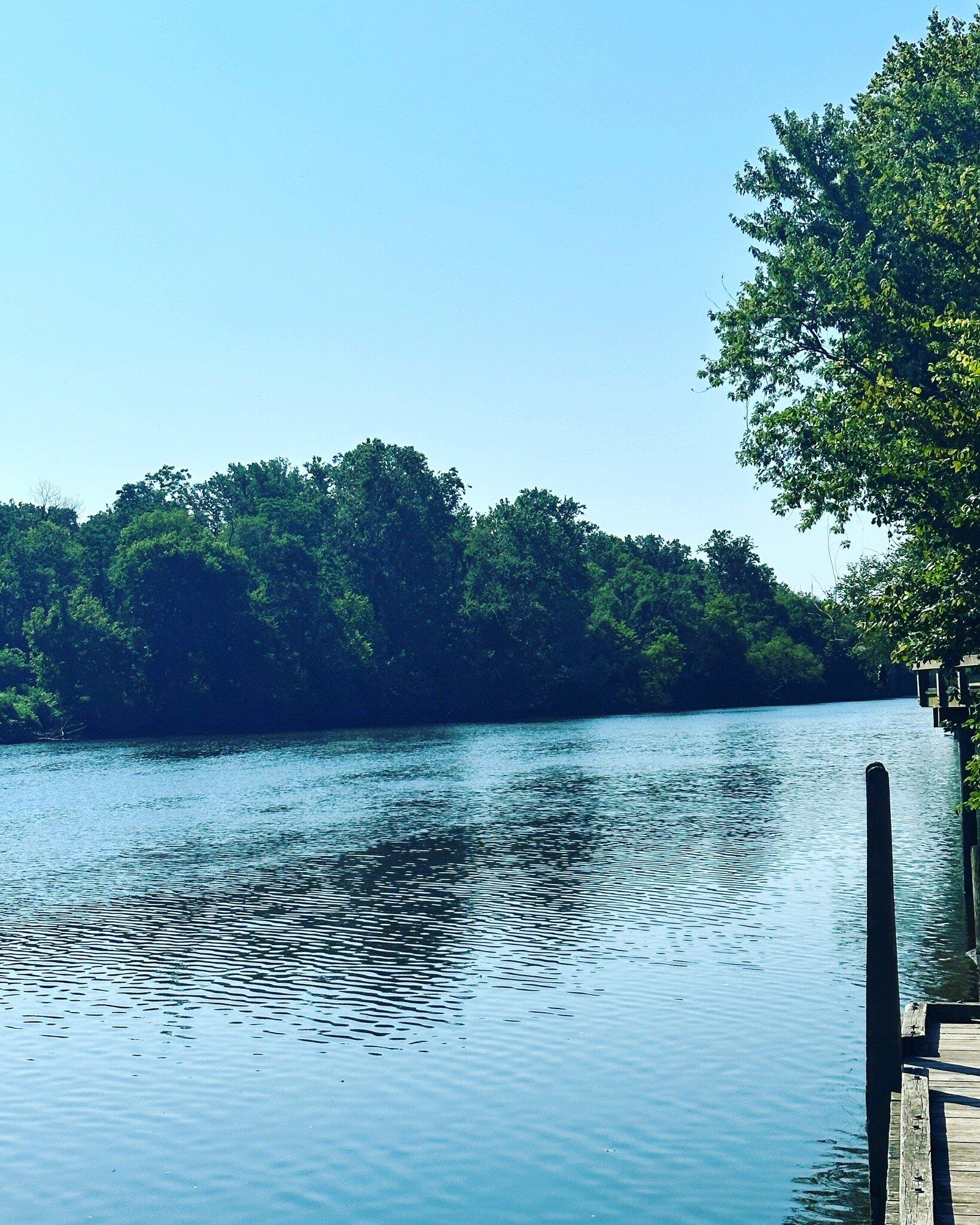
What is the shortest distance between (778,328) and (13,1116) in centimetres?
3198

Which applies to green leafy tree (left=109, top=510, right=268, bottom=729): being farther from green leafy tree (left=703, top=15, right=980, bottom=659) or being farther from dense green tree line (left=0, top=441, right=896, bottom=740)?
green leafy tree (left=703, top=15, right=980, bottom=659)

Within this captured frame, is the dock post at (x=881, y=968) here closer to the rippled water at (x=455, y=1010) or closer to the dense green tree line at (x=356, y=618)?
the rippled water at (x=455, y=1010)

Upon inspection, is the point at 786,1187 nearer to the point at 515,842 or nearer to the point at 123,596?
the point at 515,842

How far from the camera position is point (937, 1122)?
10547mm

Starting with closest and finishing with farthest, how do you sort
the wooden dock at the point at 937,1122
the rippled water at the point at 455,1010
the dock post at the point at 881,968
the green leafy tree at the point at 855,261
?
the wooden dock at the point at 937,1122
the dock post at the point at 881,968
the rippled water at the point at 455,1010
the green leafy tree at the point at 855,261

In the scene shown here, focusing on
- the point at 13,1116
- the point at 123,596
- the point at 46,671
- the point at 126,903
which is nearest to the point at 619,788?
the point at 126,903

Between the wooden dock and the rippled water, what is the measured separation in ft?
8.26

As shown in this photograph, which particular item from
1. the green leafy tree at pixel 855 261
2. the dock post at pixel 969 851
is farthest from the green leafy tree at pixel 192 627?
the dock post at pixel 969 851

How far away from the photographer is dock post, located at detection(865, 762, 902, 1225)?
12398 mm

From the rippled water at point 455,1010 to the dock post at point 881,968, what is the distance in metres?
2.39

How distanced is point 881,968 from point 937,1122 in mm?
2127

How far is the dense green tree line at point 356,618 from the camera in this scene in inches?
5027

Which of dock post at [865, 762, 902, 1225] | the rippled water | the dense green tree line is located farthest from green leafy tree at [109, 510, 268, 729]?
dock post at [865, 762, 902, 1225]

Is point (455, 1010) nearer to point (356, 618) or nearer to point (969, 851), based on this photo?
point (969, 851)
